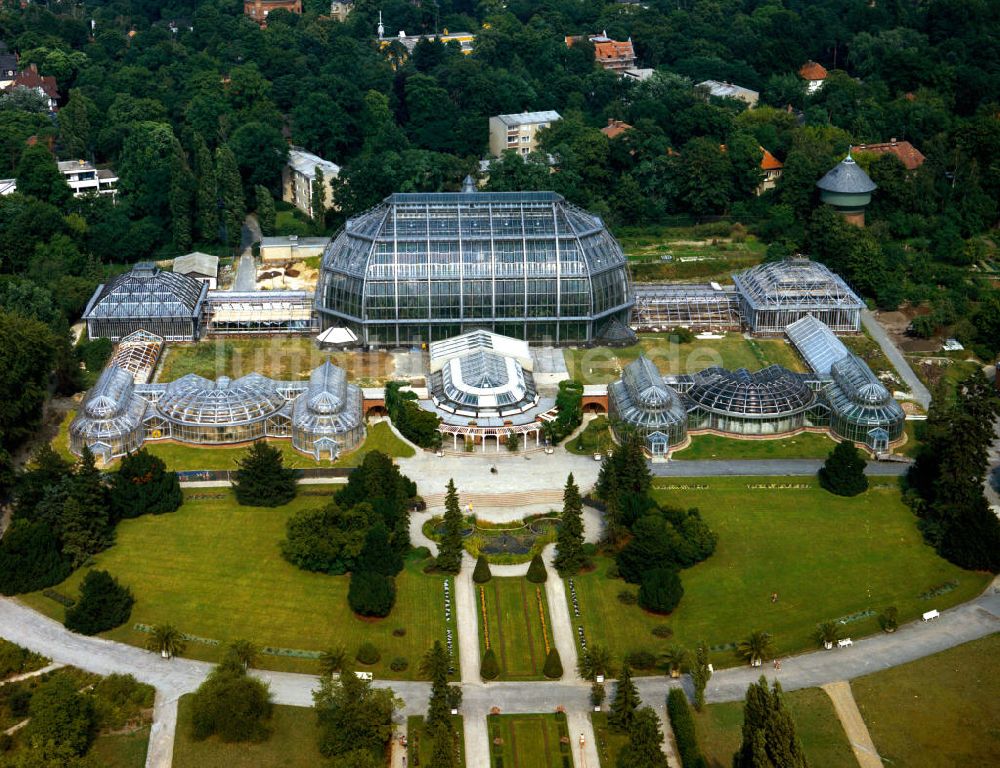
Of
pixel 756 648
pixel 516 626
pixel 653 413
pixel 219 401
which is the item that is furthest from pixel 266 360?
pixel 756 648

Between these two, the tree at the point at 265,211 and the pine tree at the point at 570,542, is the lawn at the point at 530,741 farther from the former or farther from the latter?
the tree at the point at 265,211

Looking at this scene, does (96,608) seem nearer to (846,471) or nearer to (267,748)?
(267,748)

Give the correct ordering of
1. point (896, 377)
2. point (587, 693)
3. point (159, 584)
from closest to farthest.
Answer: point (587, 693)
point (159, 584)
point (896, 377)

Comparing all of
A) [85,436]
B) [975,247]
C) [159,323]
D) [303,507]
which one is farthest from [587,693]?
[975,247]

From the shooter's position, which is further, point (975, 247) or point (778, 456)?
point (975, 247)

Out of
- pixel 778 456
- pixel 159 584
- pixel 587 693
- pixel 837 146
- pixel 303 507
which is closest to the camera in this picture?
pixel 587 693

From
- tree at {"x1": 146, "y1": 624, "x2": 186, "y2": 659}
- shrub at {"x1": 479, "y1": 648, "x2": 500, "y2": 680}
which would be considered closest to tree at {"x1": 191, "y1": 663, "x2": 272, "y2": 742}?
tree at {"x1": 146, "y1": 624, "x2": 186, "y2": 659}

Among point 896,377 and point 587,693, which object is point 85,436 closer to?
point 587,693
